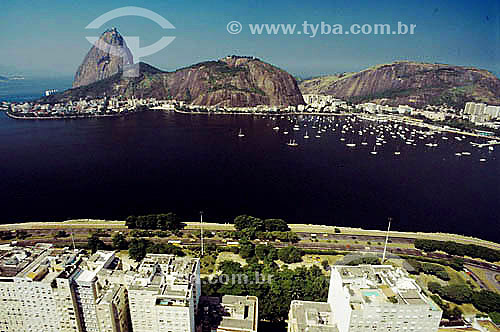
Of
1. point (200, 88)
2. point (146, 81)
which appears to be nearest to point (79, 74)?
point (146, 81)

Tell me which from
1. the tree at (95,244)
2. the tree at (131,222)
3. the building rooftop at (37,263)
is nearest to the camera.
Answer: the building rooftop at (37,263)

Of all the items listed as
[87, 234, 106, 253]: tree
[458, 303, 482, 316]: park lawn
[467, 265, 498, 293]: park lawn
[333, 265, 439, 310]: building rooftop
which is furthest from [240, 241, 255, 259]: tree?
[467, 265, 498, 293]: park lawn

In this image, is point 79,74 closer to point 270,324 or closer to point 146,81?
point 146,81

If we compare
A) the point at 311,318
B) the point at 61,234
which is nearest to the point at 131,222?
the point at 61,234

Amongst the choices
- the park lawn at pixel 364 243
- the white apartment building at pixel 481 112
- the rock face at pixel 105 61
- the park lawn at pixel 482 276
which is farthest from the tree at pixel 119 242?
the rock face at pixel 105 61

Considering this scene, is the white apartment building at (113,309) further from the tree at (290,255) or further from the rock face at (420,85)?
the rock face at (420,85)

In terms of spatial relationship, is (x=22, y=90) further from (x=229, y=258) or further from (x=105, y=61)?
(x=229, y=258)

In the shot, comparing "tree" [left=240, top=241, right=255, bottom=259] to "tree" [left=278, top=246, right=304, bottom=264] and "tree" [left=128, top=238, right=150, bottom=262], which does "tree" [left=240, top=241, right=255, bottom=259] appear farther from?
"tree" [left=128, top=238, right=150, bottom=262]
